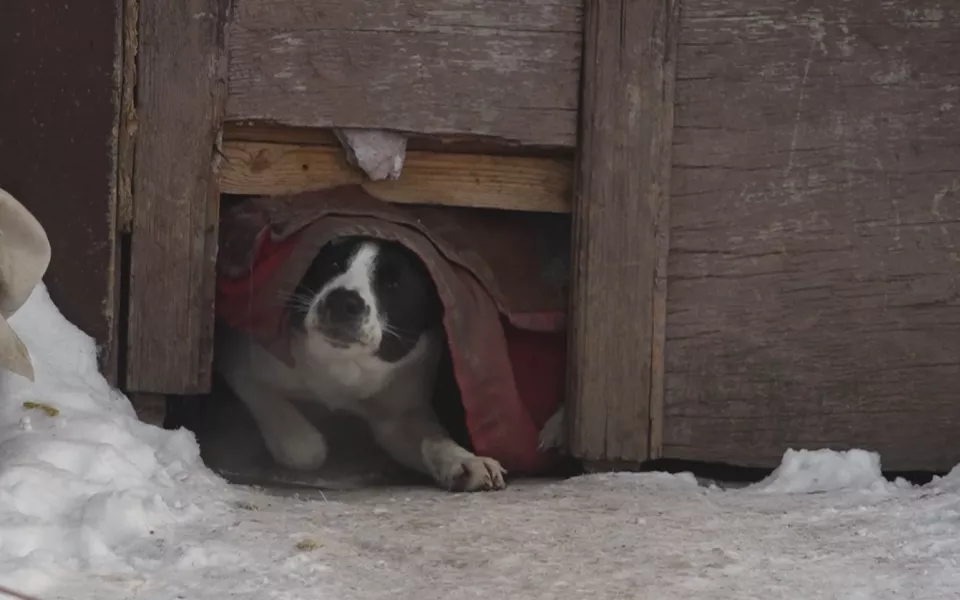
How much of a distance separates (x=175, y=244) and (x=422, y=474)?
0.84 m

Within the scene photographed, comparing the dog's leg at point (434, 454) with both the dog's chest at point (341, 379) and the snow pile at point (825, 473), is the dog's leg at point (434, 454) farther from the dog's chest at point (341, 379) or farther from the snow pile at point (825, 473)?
the snow pile at point (825, 473)

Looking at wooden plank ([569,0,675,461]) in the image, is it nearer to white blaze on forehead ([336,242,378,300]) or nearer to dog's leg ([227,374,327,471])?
white blaze on forehead ([336,242,378,300])

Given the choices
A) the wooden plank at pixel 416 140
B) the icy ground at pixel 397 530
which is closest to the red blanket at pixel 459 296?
the wooden plank at pixel 416 140

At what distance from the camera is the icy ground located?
1731 mm

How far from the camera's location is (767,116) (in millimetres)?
2621

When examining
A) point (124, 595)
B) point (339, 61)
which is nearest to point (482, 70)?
point (339, 61)

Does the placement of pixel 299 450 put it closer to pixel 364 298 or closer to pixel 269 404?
pixel 269 404

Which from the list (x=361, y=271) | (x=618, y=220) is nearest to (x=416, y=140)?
(x=361, y=271)

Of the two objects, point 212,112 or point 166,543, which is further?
point 212,112

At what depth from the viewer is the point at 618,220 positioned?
8.62 feet

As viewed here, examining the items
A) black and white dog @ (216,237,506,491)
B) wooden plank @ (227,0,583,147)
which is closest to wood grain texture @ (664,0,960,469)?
wooden plank @ (227,0,583,147)

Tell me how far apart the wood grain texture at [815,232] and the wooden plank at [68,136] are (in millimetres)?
1209

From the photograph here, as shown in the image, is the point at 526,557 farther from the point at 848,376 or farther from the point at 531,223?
the point at 531,223

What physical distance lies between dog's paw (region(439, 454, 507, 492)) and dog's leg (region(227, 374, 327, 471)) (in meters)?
0.42
